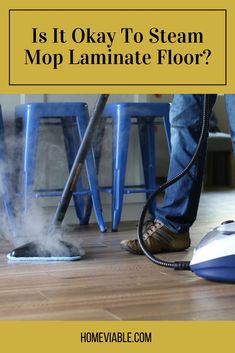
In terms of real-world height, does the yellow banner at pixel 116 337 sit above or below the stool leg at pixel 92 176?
below

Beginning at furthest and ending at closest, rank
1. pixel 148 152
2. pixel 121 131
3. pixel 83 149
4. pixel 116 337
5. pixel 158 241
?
1. pixel 148 152
2. pixel 121 131
3. pixel 158 241
4. pixel 83 149
5. pixel 116 337

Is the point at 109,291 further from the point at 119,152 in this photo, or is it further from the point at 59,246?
the point at 119,152

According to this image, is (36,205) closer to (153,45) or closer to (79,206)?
(79,206)

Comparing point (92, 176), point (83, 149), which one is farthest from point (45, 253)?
point (92, 176)

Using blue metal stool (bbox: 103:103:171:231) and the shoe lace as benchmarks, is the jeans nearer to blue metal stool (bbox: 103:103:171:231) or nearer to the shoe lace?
the shoe lace

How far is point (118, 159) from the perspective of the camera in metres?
2.36

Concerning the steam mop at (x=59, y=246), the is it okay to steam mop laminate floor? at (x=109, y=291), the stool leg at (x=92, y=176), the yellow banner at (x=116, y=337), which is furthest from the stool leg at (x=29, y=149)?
the yellow banner at (x=116, y=337)

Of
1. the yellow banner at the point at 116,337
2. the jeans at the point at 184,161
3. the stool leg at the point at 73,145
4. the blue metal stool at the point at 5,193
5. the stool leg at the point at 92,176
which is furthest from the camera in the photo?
the stool leg at the point at 73,145

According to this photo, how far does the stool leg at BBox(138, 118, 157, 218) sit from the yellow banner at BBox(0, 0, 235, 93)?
1.27 metres

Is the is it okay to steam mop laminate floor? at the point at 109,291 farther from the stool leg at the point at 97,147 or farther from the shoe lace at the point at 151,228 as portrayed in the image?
the stool leg at the point at 97,147

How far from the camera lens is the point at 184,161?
1.63 metres

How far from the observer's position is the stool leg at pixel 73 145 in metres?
2.45

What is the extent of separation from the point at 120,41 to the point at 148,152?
1395mm

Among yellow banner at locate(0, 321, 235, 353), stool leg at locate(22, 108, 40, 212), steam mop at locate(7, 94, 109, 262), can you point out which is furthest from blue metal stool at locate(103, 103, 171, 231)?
yellow banner at locate(0, 321, 235, 353)
